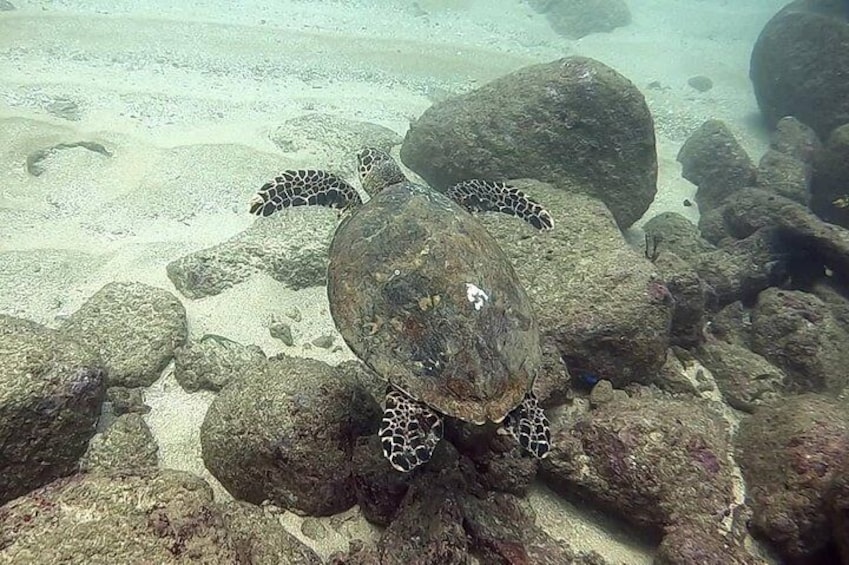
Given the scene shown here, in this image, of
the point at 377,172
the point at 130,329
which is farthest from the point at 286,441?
the point at 377,172

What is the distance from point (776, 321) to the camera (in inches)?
211

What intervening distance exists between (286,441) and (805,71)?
12.4 metres

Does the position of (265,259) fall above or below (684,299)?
below

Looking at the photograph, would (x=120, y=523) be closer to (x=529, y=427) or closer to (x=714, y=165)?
(x=529, y=427)

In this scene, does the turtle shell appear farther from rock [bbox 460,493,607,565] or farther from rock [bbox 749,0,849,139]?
rock [bbox 749,0,849,139]

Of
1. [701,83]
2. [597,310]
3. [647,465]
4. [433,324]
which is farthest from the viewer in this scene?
[701,83]

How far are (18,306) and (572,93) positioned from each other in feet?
20.2

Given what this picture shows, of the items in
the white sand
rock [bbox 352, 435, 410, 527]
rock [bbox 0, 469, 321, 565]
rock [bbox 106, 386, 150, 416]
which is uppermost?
rock [bbox 0, 469, 321, 565]

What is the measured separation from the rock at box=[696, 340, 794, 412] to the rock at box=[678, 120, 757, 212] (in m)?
4.10

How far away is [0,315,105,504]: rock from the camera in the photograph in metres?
3.01

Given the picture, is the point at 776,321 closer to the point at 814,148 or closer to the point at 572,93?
the point at 572,93

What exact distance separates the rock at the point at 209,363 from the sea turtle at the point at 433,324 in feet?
3.59

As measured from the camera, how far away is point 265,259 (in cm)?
537

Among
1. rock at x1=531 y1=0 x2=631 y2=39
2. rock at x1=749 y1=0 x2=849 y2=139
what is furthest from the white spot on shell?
rock at x1=531 y1=0 x2=631 y2=39
